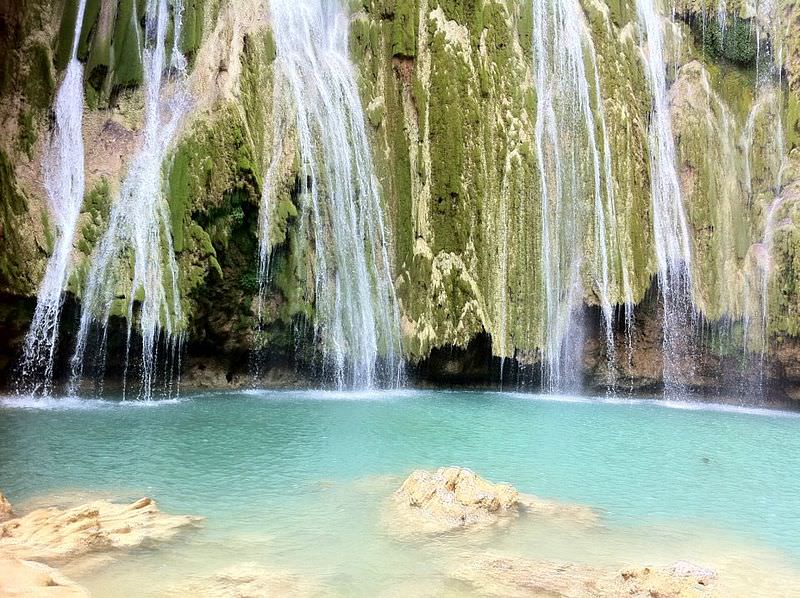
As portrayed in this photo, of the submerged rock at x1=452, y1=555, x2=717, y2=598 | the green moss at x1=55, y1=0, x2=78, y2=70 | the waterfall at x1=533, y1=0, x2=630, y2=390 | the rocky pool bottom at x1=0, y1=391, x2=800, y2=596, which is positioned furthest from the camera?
the waterfall at x1=533, y1=0, x2=630, y2=390

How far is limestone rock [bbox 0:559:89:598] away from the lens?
4.57m

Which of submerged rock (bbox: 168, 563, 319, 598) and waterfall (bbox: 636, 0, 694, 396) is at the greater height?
waterfall (bbox: 636, 0, 694, 396)

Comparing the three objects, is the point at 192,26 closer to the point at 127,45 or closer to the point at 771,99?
the point at 127,45

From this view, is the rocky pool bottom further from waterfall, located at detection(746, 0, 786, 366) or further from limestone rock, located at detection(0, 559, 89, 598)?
waterfall, located at detection(746, 0, 786, 366)

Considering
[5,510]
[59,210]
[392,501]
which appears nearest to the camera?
[5,510]

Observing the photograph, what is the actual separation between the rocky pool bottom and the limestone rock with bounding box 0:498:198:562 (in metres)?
0.02

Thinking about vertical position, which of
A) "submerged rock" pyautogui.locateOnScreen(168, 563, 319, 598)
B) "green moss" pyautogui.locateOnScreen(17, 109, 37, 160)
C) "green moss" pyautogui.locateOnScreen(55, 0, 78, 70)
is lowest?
"submerged rock" pyautogui.locateOnScreen(168, 563, 319, 598)

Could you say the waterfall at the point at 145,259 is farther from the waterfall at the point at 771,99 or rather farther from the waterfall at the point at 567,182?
the waterfall at the point at 771,99

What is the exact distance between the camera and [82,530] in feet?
20.7

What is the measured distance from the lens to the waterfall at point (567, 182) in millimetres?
18359

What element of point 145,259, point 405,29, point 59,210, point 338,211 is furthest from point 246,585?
point 405,29

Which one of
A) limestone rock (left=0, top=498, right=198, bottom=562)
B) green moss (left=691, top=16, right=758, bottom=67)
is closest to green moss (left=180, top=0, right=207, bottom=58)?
limestone rock (left=0, top=498, right=198, bottom=562)

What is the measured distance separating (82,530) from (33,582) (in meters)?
1.55

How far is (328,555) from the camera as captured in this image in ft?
20.8
